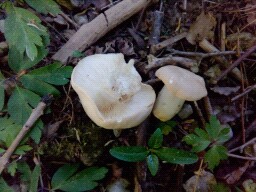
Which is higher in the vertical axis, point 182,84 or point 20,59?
point 20,59

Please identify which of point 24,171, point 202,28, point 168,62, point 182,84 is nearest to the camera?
point 182,84

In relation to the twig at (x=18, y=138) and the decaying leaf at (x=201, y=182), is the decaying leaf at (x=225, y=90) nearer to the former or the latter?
the decaying leaf at (x=201, y=182)

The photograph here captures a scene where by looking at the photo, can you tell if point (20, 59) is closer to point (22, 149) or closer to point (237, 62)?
point (22, 149)

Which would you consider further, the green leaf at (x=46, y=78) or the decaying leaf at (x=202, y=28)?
the decaying leaf at (x=202, y=28)

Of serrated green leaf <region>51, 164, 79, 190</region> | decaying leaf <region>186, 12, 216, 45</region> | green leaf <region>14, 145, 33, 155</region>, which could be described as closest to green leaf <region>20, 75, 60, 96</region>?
green leaf <region>14, 145, 33, 155</region>

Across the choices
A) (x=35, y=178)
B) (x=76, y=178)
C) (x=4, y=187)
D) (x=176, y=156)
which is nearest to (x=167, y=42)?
(x=176, y=156)

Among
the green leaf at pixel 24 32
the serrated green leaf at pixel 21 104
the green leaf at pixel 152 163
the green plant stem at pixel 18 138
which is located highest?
the green leaf at pixel 24 32

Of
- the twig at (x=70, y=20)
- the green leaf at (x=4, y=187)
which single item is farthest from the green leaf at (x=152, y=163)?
the twig at (x=70, y=20)
